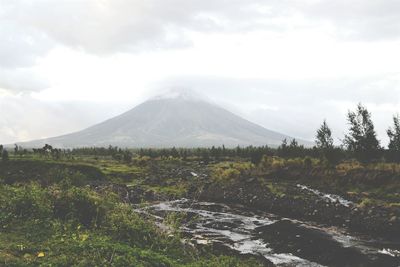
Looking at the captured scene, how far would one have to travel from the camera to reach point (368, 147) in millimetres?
65812

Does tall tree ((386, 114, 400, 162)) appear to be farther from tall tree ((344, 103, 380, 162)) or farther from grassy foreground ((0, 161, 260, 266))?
grassy foreground ((0, 161, 260, 266))

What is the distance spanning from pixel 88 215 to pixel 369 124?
197 feet

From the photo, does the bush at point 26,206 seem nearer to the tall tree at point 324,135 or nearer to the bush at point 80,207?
the bush at point 80,207

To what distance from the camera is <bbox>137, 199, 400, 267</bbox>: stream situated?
25.2 m

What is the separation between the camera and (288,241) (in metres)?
29.4

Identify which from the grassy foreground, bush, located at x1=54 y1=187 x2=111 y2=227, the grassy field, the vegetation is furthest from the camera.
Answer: bush, located at x1=54 y1=187 x2=111 y2=227

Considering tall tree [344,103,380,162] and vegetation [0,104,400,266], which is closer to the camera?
vegetation [0,104,400,266]

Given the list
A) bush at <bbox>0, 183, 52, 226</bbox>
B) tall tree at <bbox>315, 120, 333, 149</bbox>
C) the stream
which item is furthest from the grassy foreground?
tall tree at <bbox>315, 120, 333, 149</bbox>

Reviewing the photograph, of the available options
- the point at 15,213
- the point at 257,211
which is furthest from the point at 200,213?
the point at 15,213

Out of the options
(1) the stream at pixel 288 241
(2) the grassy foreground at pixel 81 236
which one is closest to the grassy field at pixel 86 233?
(2) the grassy foreground at pixel 81 236

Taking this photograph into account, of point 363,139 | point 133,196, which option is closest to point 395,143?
point 363,139

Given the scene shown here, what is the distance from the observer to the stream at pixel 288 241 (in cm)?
2520

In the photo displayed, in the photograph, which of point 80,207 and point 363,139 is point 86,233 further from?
point 363,139

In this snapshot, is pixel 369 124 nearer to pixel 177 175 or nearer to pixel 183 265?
pixel 177 175
